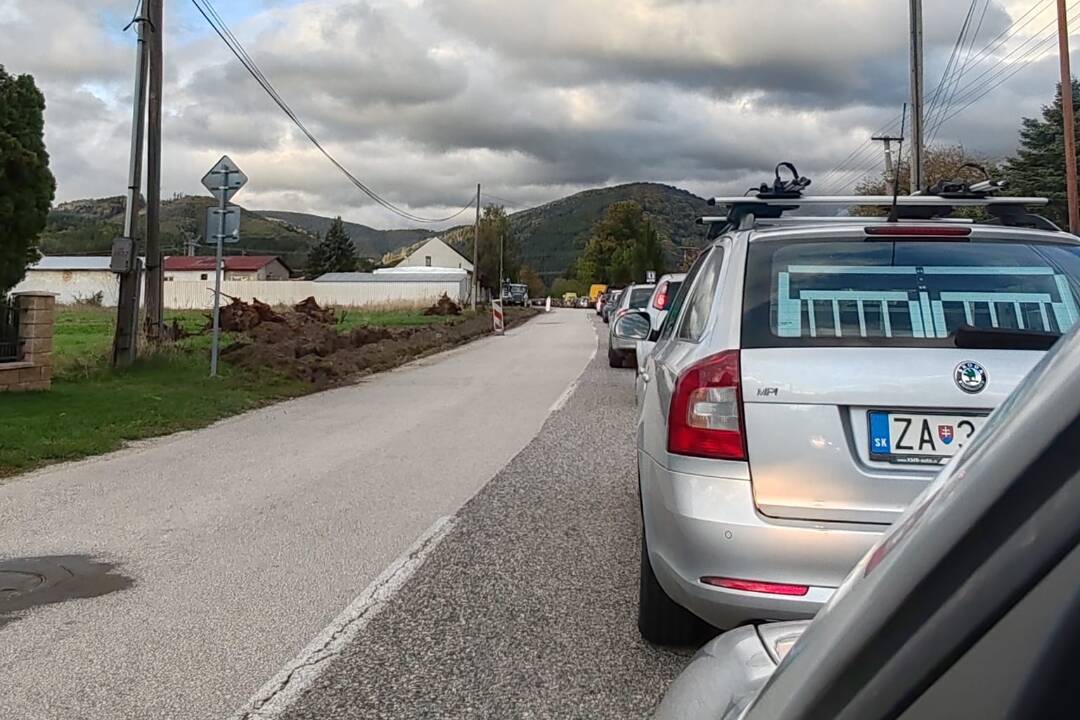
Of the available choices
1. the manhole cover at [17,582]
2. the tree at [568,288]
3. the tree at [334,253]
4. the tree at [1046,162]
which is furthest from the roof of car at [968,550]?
the tree at [568,288]

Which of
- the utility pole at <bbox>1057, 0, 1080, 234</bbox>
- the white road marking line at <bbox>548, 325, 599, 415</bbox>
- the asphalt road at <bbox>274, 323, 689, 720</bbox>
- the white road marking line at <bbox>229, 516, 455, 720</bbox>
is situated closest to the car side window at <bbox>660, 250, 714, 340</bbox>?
the asphalt road at <bbox>274, 323, 689, 720</bbox>

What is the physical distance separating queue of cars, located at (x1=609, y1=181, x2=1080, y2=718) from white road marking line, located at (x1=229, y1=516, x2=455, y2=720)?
1473mm

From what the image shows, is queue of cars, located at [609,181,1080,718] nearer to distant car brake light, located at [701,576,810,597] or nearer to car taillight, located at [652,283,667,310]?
distant car brake light, located at [701,576,810,597]

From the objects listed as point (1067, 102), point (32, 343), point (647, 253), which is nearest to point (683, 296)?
point (32, 343)

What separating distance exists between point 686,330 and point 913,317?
3.84 ft

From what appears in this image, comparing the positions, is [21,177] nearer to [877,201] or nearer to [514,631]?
[514,631]

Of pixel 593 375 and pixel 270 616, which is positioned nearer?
pixel 270 616

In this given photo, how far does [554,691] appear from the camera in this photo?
12.1ft

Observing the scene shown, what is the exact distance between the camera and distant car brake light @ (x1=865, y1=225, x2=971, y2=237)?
3.70 m

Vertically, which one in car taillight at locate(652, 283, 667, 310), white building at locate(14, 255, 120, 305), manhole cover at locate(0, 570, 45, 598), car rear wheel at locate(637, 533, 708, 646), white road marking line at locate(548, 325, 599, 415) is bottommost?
manhole cover at locate(0, 570, 45, 598)

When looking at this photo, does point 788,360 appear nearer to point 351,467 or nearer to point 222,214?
point 351,467

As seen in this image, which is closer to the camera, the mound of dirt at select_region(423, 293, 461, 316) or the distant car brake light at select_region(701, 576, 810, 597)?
the distant car brake light at select_region(701, 576, 810, 597)

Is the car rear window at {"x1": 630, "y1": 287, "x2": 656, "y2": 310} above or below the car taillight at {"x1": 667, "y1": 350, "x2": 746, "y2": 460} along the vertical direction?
above

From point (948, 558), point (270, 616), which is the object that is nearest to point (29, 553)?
point (270, 616)
